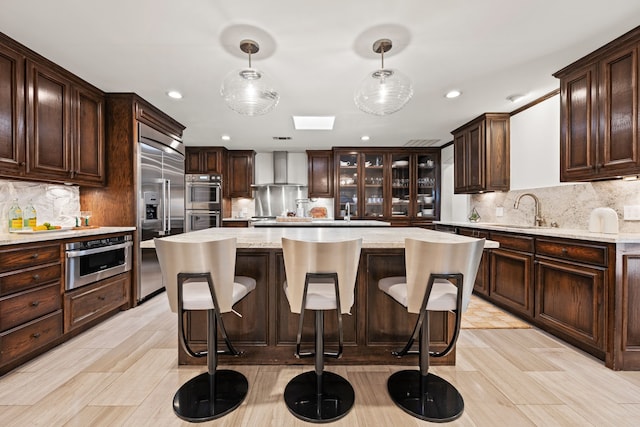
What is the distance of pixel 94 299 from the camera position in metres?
2.70

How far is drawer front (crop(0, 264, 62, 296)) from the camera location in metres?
1.93

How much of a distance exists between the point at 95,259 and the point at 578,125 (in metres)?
4.62

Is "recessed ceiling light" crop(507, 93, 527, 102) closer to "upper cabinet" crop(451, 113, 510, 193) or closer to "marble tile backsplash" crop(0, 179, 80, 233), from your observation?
"upper cabinet" crop(451, 113, 510, 193)

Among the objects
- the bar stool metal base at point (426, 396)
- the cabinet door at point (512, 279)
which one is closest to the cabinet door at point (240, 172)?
the cabinet door at point (512, 279)

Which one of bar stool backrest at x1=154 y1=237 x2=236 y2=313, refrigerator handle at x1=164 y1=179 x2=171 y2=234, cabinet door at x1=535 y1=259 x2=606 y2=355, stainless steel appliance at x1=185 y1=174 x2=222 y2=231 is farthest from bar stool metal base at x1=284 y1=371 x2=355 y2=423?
stainless steel appliance at x1=185 y1=174 x2=222 y2=231

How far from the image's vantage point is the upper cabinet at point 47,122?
2.24m

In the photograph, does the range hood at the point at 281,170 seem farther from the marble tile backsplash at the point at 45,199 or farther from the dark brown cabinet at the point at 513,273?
the dark brown cabinet at the point at 513,273

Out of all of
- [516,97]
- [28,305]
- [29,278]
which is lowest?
[28,305]

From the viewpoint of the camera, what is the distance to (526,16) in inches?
75.4

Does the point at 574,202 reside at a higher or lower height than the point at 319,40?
lower

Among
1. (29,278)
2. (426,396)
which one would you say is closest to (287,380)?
(426,396)

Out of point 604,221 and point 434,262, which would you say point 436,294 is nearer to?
point 434,262

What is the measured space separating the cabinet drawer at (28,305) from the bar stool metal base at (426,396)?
2.57 meters

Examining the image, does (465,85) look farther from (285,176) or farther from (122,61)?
(285,176)
